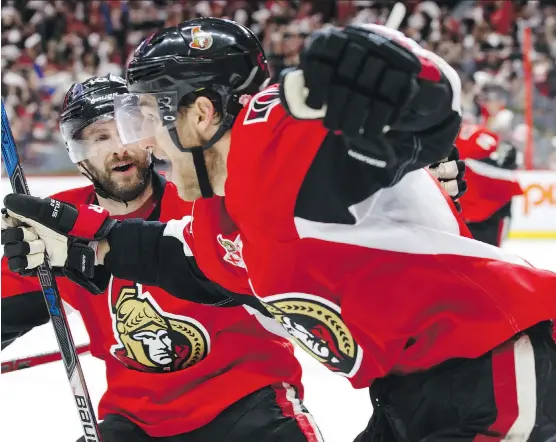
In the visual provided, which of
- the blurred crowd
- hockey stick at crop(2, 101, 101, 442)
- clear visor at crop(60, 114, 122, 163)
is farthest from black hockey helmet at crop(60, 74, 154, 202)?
the blurred crowd

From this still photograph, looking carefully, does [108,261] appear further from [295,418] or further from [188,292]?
[295,418]

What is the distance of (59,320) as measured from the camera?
1.68 metres

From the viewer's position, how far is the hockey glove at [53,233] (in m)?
1.54

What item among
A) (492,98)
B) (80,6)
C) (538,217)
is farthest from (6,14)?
(538,217)

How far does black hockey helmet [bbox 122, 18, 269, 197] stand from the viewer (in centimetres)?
135

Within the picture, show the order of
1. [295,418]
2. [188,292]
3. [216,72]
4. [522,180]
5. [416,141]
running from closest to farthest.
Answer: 1. [416,141]
2. [216,72]
3. [188,292]
4. [295,418]
5. [522,180]

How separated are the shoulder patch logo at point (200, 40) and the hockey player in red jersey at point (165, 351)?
0.45 metres

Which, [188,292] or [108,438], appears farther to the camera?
[108,438]

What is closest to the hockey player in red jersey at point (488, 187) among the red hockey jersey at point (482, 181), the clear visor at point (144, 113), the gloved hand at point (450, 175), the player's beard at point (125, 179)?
the red hockey jersey at point (482, 181)

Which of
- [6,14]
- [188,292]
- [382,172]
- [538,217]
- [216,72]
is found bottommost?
[538,217]

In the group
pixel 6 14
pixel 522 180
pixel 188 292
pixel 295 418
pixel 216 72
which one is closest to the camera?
pixel 216 72

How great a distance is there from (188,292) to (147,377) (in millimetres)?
280

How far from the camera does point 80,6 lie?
8.21 meters

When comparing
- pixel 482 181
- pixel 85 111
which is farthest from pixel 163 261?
pixel 482 181
